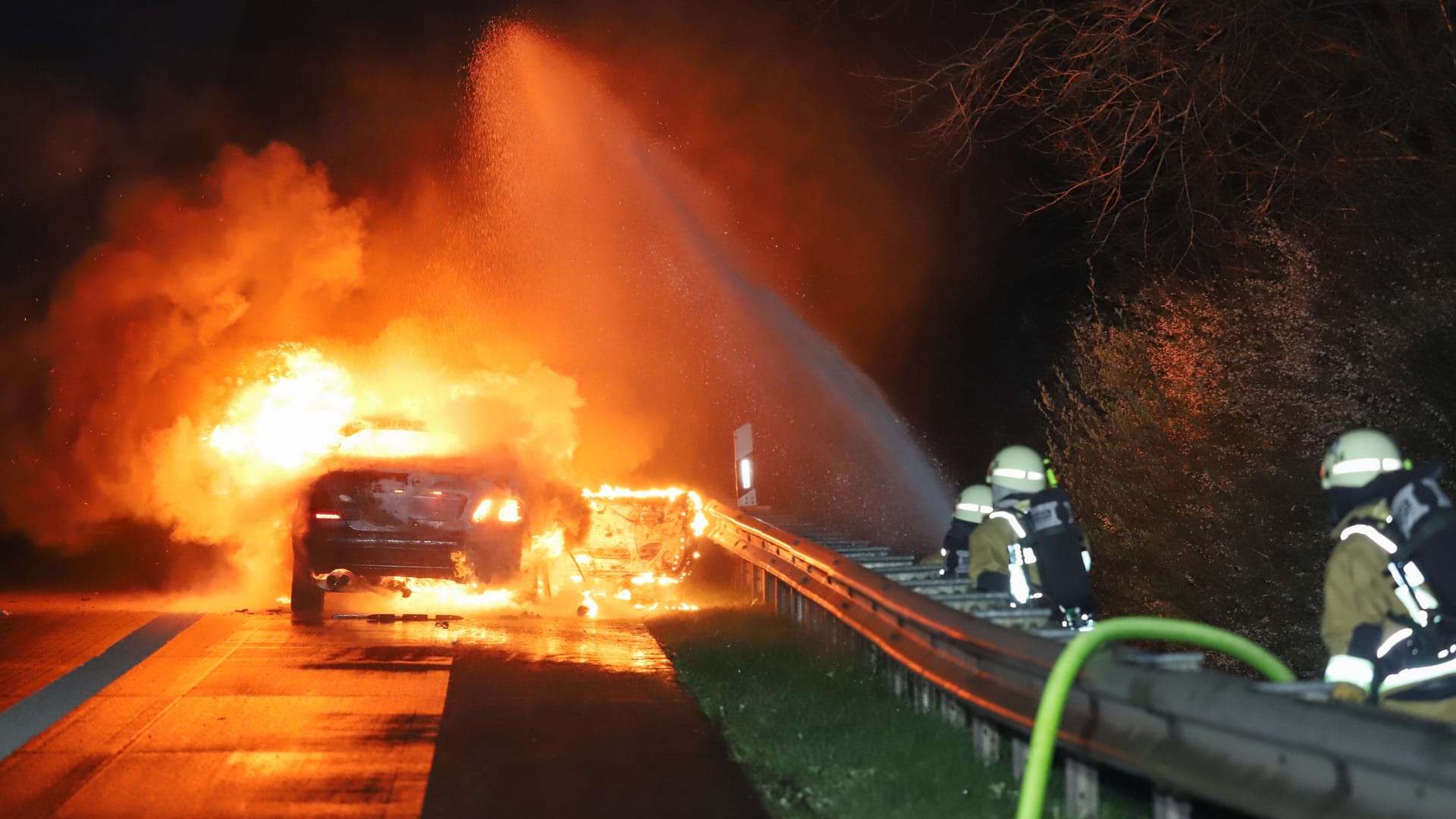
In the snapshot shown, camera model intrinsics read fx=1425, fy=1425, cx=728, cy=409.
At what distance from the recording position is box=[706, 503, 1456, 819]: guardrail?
3590 millimetres

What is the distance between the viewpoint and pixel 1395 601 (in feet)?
15.5

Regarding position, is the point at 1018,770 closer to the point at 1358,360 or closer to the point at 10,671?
the point at 1358,360

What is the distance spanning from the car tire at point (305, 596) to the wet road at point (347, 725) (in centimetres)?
49

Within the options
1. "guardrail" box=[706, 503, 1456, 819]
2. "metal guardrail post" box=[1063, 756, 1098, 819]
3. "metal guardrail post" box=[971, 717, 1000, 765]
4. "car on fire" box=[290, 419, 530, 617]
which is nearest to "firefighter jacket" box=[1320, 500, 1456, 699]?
"guardrail" box=[706, 503, 1456, 819]

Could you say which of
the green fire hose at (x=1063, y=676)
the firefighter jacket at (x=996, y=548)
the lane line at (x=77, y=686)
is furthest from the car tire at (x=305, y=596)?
the green fire hose at (x=1063, y=676)

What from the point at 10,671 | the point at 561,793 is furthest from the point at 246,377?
the point at 561,793

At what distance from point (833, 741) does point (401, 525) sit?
5631 millimetres

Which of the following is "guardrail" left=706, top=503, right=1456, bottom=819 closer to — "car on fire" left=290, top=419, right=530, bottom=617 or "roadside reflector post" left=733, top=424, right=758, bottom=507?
"car on fire" left=290, top=419, right=530, bottom=617

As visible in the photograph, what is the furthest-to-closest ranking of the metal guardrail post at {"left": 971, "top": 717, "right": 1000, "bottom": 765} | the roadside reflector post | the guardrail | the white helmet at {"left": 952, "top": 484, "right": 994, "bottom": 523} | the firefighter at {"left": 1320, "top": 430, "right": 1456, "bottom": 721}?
the roadside reflector post
the white helmet at {"left": 952, "top": 484, "right": 994, "bottom": 523}
the metal guardrail post at {"left": 971, "top": 717, "right": 1000, "bottom": 765}
the firefighter at {"left": 1320, "top": 430, "right": 1456, "bottom": 721}
the guardrail

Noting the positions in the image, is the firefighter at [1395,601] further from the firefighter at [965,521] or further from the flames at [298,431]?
the flames at [298,431]

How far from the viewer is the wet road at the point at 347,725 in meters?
6.34

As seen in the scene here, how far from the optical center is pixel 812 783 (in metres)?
6.79

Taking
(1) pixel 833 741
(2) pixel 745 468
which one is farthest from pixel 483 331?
(1) pixel 833 741

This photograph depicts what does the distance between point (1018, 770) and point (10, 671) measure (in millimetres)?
6790
